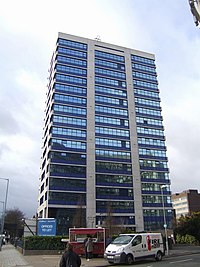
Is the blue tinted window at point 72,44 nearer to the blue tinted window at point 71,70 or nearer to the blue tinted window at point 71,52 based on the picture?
the blue tinted window at point 71,52

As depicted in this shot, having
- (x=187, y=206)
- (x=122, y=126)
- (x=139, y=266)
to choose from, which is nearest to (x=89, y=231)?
(x=139, y=266)

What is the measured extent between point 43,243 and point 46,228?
6.23 feet

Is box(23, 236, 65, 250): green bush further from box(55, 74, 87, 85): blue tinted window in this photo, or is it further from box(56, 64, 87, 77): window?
box(56, 64, 87, 77): window

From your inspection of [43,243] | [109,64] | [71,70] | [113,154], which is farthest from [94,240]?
[109,64]

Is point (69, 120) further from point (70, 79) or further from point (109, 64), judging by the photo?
point (109, 64)

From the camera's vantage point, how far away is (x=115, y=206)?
215 ft

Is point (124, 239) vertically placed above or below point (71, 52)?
below

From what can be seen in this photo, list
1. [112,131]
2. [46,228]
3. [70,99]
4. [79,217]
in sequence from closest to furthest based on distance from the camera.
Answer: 1. [46,228]
2. [79,217]
3. [70,99]
4. [112,131]

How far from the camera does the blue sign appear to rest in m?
27.2

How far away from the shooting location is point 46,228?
90.0 feet

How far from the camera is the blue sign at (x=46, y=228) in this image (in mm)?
27156

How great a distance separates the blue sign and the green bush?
1.27 metres

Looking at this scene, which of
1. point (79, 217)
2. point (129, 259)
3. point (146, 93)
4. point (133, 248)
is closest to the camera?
point (129, 259)

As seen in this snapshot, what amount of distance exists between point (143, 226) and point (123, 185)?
10780 mm
